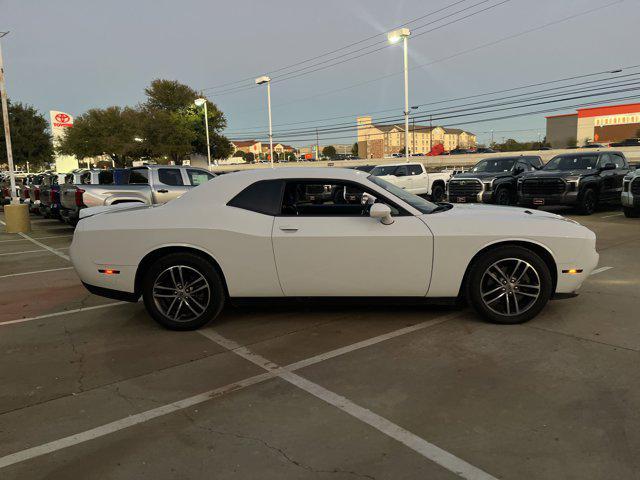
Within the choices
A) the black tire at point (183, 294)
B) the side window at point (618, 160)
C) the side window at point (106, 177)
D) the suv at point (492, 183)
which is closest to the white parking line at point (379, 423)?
the black tire at point (183, 294)

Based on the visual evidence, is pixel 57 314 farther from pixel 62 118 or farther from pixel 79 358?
pixel 62 118

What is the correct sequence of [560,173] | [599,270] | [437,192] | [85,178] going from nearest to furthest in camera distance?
[599,270]
[560,173]
[85,178]
[437,192]

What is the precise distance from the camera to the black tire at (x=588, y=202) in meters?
14.4

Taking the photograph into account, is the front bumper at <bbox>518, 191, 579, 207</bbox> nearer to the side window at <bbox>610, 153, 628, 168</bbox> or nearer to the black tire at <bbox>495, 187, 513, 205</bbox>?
the black tire at <bbox>495, 187, 513, 205</bbox>

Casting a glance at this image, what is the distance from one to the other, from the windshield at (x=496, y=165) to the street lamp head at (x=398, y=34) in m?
11.0

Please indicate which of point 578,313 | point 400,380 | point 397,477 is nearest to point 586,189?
point 578,313

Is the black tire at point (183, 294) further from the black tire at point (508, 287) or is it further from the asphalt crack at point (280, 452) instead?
the black tire at point (508, 287)

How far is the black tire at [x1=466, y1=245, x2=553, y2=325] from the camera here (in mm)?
4770

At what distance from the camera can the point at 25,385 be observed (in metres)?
3.91

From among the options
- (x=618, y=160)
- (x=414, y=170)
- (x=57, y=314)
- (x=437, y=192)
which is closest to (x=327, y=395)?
(x=57, y=314)

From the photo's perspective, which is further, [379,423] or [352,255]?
[352,255]

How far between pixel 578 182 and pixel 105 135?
57402 mm

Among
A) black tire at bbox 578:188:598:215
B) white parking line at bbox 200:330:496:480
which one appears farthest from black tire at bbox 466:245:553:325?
black tire at bbox 578:188:598:215

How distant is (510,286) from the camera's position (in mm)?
4840
